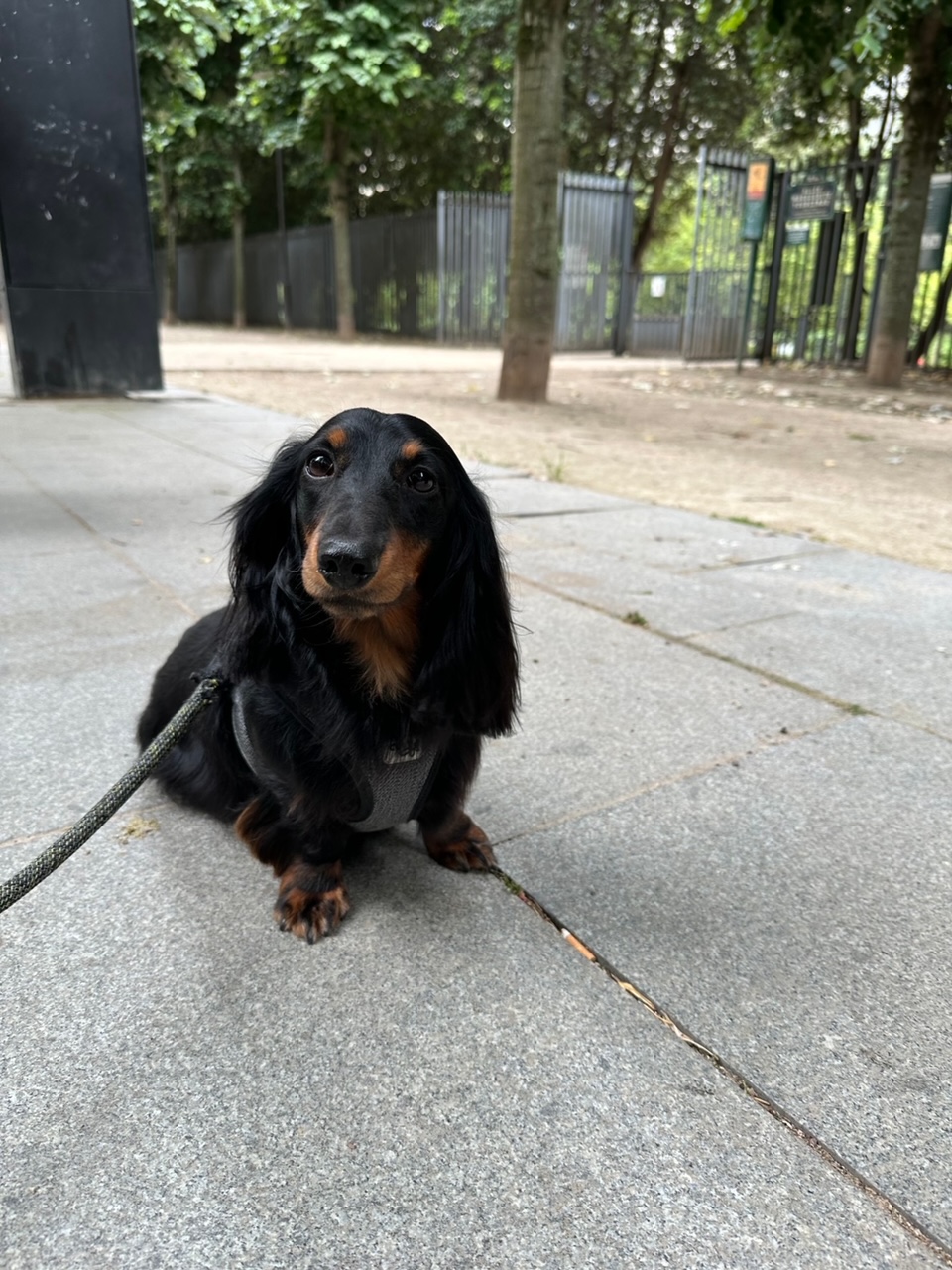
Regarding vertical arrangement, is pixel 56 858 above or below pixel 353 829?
above

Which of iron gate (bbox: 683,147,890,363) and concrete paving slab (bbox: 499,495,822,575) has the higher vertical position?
iron gate (bbox: 683,147,890,363)

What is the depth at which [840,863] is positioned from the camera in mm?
2111

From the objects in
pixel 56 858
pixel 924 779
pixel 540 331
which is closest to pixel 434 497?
pixel 56 858

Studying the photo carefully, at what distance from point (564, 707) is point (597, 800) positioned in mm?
592

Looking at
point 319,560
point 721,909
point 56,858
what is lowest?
point 721,909

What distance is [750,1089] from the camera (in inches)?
57.9

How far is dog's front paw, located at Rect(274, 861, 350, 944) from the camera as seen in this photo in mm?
1837

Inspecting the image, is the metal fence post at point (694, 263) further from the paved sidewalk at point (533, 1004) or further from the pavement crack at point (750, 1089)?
the pavement crack at point (750, 1089)

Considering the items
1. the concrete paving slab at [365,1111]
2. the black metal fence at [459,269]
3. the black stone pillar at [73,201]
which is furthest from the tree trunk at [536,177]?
the black metal fence at [459,269]

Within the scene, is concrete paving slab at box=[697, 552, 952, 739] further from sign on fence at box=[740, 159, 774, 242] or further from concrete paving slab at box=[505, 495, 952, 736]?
sign on fence at box=[740, 159, 774, 242]

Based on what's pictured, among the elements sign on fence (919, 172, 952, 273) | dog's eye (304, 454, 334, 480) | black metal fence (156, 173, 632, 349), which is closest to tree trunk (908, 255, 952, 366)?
sign on fence (919, 172, 952, 273)

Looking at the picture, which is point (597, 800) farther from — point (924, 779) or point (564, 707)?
point (924, 779)

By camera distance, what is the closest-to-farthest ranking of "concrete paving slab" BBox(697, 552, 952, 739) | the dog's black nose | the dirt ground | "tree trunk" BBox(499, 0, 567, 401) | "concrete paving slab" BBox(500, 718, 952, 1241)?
1. "concrete paving slab" BBox(500, 718, 952, 1241)
2. the dog's black nose
3. "concrete paving slab" BBox(697, 552, 952, 739)
4. the dirt ground
5. "tree trunk" BBox(499, 0, 567, 401)

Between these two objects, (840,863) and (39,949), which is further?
(840,863)
